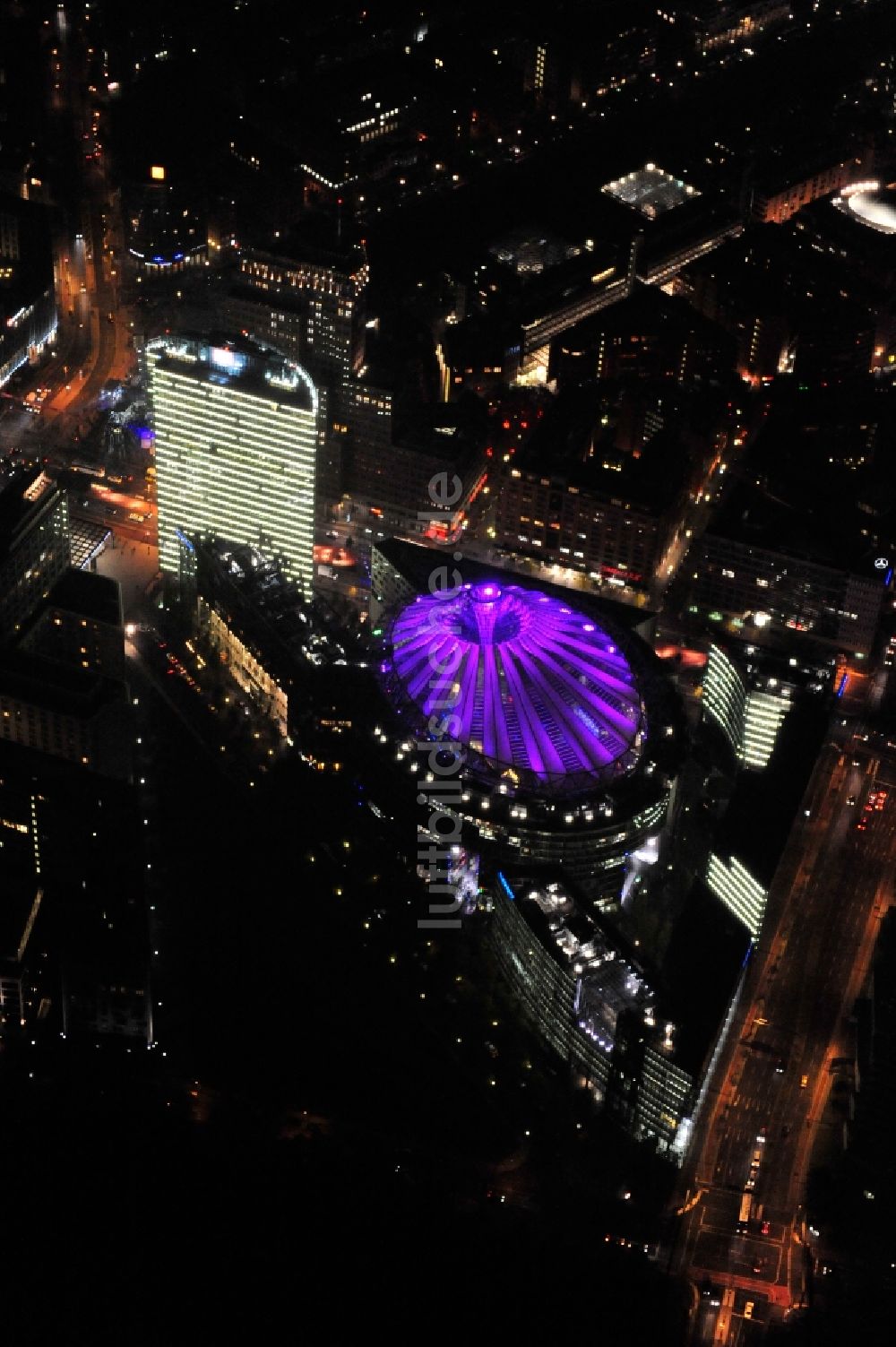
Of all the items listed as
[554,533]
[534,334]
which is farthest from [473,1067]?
→ [534,334]

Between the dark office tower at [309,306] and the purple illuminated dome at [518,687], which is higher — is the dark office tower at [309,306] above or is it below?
above

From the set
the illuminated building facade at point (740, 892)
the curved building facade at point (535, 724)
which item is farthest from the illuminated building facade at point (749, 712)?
the illuminated building facade at point (740, 892)

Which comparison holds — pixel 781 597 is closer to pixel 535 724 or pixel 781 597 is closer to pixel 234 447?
pixel 535 724

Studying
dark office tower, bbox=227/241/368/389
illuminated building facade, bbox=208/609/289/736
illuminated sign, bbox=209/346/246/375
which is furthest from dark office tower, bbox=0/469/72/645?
dark office tower, bbox=227/241/368/389

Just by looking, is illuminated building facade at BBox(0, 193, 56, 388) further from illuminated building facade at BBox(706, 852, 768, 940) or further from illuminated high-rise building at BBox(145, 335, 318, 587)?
illuminated building facade at BBox(706, 852, 768, 940)

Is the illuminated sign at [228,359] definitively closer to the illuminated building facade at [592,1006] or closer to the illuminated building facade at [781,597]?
the illuminated building facade at [781,597]

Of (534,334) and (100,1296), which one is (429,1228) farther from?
(534,334)
